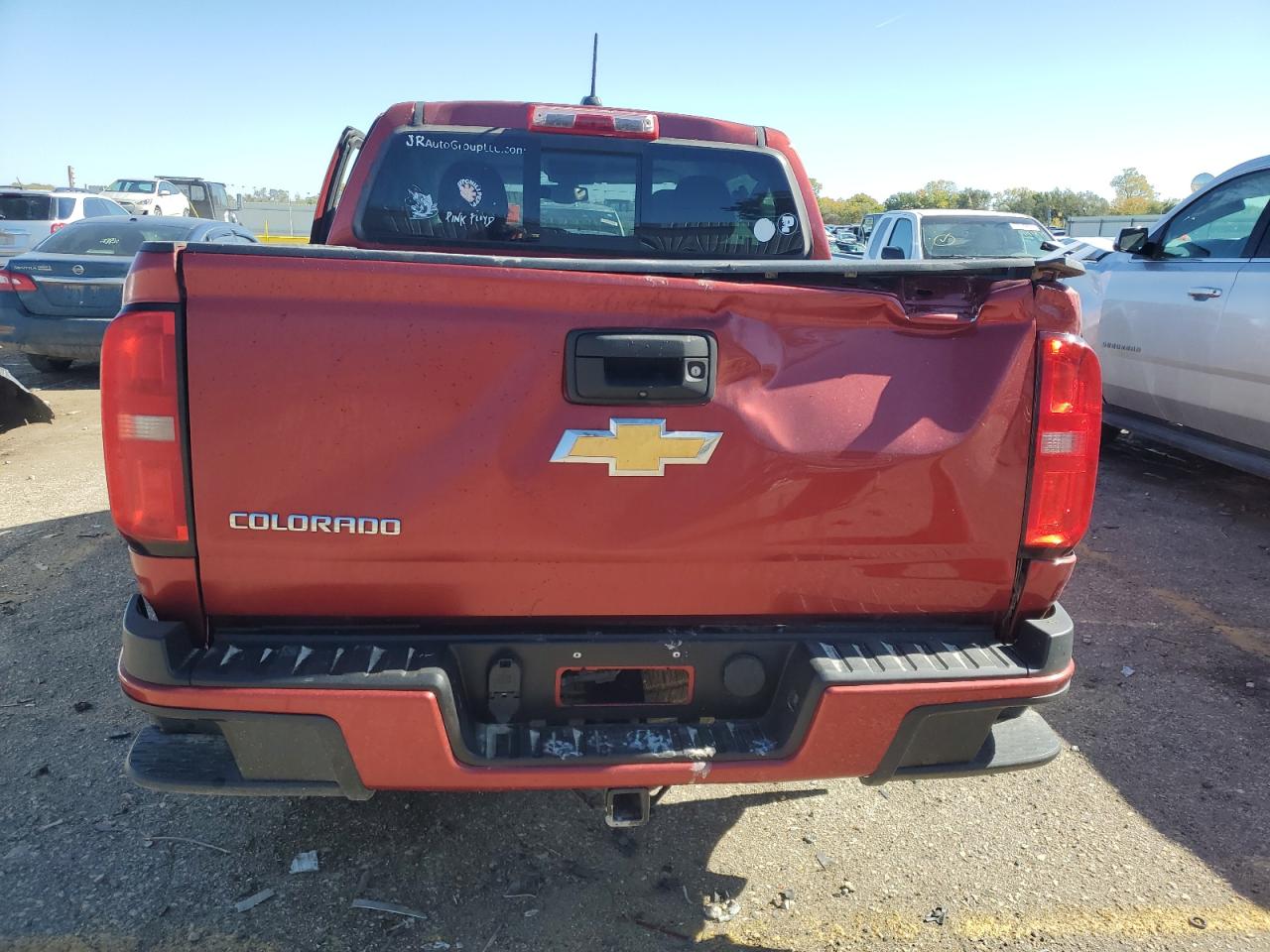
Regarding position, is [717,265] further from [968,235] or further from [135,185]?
[135,185]

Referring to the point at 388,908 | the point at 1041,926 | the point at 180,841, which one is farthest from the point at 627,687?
the point at 180,841

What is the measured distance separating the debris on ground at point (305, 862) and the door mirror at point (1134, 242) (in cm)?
610

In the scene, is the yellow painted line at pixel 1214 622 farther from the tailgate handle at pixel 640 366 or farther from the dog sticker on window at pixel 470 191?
the dog sticker on window at pixel 470 191

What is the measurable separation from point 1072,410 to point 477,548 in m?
1.40

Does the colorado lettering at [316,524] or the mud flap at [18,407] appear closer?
the colorado lettering at [316,524]

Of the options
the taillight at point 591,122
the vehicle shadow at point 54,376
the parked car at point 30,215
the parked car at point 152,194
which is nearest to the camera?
the taillight at point 591,122

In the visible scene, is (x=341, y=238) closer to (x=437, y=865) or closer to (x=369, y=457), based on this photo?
(x=369, y=457)

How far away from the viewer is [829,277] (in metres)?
2.09

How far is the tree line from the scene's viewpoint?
51312 mm

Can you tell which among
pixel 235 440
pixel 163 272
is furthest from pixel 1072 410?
pixel 163 272

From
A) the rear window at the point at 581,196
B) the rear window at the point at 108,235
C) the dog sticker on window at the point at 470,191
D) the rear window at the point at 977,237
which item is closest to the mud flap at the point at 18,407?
the rear window at the point at 108,235

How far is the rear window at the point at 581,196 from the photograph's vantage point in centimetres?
349

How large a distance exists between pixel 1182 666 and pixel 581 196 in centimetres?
328

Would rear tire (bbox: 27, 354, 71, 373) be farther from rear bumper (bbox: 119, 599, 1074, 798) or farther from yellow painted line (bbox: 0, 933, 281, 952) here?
rear bumper (bbox: 119, 599, 1074, 798)
